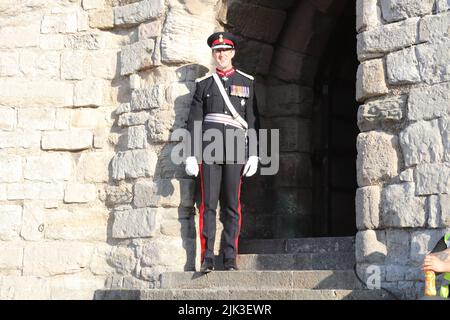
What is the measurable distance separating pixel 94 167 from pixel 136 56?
92 cm

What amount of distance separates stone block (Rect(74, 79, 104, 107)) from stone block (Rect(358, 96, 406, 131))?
7.99 ft

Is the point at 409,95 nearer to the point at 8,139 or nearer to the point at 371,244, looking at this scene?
the point at 371,244

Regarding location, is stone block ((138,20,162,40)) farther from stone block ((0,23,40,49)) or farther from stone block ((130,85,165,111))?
stone block ((0,23,40,49))

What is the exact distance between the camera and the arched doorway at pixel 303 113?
784cm

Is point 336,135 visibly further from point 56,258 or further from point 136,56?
point 56,258

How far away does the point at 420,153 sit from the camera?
18.8 ft

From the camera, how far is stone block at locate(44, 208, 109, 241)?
24.6 ft

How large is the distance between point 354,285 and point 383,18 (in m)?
1.65

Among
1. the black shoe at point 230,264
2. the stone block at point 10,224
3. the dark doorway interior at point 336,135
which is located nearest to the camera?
the black shoe at point 230,264

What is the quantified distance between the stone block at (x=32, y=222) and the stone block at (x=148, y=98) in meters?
1.09

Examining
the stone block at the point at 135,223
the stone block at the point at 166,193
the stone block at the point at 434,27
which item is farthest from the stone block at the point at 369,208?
the stone block at the point at 135,223

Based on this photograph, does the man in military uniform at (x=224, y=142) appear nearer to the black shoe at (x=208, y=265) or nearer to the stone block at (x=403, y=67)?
the black shoe at (x=208, y=265)

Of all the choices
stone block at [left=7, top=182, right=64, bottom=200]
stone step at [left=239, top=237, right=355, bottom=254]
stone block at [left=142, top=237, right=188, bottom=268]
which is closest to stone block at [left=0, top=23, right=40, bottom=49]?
stone block at [left=7, top=182, right=64, bottom=200]

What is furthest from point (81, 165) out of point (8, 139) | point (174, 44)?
point (174, 44)
